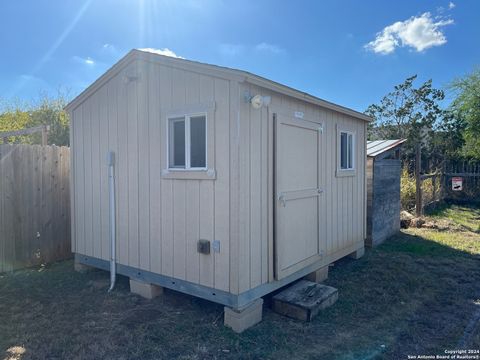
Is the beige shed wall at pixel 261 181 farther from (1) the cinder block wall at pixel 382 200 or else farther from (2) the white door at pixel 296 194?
(1) the cinder block wall at pixel 382 200

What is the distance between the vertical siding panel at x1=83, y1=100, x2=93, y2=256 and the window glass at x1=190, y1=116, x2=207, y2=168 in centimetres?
191

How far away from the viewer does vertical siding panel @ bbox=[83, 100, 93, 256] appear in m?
4.77

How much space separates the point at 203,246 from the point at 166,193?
76 cm

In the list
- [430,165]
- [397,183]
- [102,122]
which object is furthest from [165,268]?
[430,165]

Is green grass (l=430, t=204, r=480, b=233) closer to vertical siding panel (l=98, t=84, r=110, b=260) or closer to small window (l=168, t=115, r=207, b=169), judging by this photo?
small window (l=168, t=115, r=207, b=169)

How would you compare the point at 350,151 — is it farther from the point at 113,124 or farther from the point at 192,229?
the point at 113,124

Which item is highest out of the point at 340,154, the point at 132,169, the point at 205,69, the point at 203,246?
the point at 205,69

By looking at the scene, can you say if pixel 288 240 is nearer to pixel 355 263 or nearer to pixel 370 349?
pixel 370 349

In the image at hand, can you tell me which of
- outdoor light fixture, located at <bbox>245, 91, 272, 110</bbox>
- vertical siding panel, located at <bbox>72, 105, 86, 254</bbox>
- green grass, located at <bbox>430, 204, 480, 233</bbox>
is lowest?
green grass, located at <bbox>430, 204, 480, 233</bbox>

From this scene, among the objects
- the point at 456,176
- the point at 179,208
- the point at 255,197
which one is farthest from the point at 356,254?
the point at 456,176

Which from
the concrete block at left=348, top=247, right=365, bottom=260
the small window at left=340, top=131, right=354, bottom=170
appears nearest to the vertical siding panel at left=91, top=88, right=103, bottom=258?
the small window at left=340, top=131, right=354, bottom=170

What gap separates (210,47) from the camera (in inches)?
262

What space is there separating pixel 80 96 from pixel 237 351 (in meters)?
3.88

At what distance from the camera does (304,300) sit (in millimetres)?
3705
